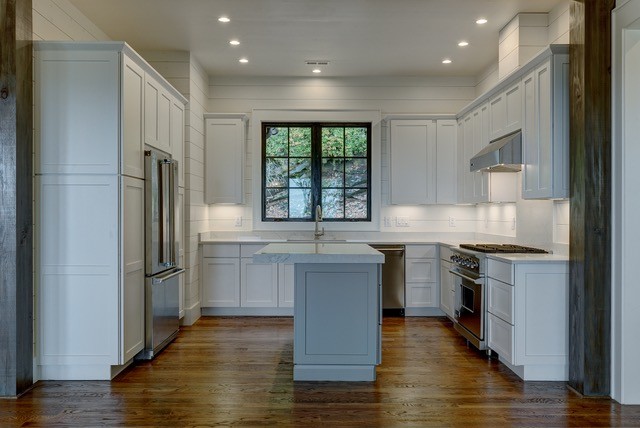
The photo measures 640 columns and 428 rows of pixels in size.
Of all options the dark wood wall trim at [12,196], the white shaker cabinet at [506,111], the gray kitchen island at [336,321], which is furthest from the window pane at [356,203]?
the dark wood wall trim at [12,196]

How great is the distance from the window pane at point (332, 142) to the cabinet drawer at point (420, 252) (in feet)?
5.19

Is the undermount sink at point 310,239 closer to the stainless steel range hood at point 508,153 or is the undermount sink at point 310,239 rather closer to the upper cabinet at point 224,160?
the upper cabinet at point 224,160

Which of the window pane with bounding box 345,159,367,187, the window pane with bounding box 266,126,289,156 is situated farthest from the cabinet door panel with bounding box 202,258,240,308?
the window pane with bounding box 345,159,367,187

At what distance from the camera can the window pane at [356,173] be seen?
6.34 meters

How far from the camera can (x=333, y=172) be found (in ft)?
20.8

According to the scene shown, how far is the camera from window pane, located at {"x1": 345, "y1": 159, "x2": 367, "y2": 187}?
20.8 feet

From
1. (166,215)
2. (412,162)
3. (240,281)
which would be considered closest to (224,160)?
(240,281)

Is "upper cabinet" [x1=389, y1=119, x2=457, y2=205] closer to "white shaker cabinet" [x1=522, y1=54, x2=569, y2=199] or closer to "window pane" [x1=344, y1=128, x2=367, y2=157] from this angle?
"window pane" [x1=344, y1=128, x2=367, y2=157]

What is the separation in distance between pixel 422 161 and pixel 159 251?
11.4 ft

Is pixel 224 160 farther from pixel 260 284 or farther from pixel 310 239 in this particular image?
pixel 260 284

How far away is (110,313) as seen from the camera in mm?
3488

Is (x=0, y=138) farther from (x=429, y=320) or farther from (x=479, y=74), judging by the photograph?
(x=479, y=74)

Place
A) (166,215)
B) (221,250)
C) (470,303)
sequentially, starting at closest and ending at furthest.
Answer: (166,215), (470,303), (221,250)

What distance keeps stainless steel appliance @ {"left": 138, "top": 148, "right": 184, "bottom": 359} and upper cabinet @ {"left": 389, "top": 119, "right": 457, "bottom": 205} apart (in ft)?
9.31
